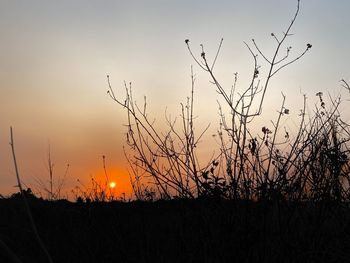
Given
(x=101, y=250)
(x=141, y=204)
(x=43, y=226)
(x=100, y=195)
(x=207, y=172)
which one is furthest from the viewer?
(x=43, y=226)

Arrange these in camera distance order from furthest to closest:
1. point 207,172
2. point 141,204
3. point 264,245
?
1. point 141,204
2. point 207,172
3. point 264,245

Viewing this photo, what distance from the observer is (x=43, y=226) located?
9.66 metres

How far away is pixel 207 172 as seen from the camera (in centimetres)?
442

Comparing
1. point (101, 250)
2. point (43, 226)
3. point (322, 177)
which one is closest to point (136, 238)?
point (101, 250)

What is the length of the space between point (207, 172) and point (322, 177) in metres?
1.08

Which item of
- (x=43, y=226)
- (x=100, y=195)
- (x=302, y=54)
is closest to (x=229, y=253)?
(x=302, y=54)

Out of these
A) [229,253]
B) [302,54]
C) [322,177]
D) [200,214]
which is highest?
[302,54]

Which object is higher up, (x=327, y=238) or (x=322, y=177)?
(x=322, y=177)

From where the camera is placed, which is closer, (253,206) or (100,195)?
(253,206)

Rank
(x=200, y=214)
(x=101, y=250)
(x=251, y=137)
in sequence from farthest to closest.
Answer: (x=101, y=250), (x=251, y=137), (x=200, y=214)

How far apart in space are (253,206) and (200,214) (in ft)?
1.52

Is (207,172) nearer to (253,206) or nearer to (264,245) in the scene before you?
(253,206)

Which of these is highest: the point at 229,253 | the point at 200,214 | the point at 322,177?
the point at 322,177

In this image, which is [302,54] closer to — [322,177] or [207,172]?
[322,177]
